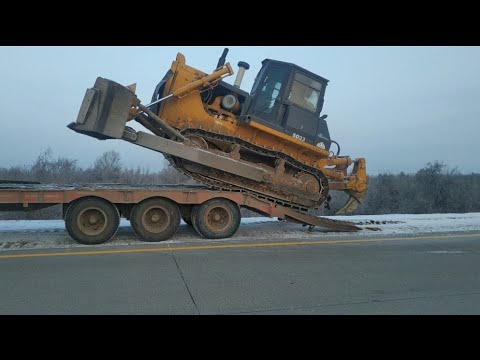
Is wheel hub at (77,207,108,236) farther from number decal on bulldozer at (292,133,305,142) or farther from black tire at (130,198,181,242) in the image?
number decal on bulldozer at (292,133,305,142)

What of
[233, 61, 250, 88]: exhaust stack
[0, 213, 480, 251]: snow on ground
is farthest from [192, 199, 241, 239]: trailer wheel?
[233, 61, 250, 88]: exhaust stack

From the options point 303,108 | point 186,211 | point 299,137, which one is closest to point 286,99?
point 303,108

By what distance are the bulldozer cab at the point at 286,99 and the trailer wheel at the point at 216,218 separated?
7.03ft

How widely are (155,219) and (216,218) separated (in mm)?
1364

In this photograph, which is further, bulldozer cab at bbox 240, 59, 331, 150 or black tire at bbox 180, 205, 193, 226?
bulldozer cab at bbox 240, 59, 331, 150

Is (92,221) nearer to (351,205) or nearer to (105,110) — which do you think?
(105,110)

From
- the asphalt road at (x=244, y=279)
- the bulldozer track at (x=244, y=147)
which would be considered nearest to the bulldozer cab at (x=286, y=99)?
the bulldozer track at (x=244, y=147)

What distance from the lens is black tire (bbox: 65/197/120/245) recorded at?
24.8 feet

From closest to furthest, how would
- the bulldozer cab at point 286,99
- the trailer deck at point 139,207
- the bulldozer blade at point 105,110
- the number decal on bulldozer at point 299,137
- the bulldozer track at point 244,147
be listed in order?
the trailer deck at point 139,207
the bulldozer blade at point 105,110
the bulldozer track at point 244,147
the bulldozer cab at point 286,99
the number decal on bulldozer at point 299,137

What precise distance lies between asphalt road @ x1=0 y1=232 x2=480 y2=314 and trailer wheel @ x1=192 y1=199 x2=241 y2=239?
2.33ft

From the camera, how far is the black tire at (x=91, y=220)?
24.8ft

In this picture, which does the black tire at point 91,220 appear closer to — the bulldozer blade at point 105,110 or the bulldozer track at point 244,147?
the bulldozer blade at point 105,110
